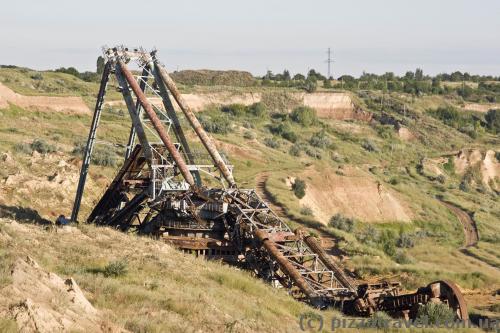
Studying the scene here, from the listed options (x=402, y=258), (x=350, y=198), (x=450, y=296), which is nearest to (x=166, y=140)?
(x=450, y=296)

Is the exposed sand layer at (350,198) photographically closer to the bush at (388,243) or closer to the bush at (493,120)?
the bush at (388,243)

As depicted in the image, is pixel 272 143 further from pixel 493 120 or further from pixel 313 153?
pixel 493 120

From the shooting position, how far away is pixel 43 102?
61156 mm

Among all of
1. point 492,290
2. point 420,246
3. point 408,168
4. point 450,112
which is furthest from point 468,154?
point 492,290

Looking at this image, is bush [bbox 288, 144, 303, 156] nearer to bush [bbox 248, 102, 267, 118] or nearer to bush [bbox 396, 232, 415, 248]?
bush [bbox 248, 102, 267, 118]

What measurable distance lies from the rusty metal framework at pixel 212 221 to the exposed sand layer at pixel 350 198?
1989 cm

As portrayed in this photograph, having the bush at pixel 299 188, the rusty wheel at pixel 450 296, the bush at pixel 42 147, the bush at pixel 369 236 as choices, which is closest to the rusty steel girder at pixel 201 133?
the rusty wheel at pixel 450 296

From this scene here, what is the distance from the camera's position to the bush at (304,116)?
91000mm

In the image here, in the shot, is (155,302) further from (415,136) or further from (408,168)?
(415,136)

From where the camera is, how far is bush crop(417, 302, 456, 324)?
Result: 18.2 m

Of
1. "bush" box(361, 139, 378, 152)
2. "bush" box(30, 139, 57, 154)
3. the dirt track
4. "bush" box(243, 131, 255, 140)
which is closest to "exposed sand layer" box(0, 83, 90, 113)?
"bush" box(243, 131, 255, 140)

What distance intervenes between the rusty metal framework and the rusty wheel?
26 millimetres

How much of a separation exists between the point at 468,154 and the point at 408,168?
1278 centimetres

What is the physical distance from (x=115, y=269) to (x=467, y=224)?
133ft
